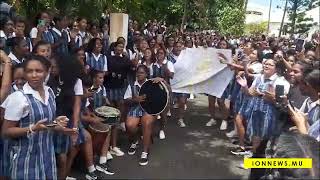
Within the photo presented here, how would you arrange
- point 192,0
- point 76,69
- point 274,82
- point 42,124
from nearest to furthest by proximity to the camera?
point 42,124, point 76,69, point 274,82, point 192,0

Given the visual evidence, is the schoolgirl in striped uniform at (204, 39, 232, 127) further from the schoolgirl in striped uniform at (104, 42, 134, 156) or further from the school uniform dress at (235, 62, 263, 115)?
the schoolgirl in striped uniform at (104, 42, 134, 156)

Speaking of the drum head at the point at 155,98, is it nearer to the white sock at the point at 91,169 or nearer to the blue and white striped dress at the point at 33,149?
the white sock at the point at 91,169

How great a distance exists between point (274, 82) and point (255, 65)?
1.63 m

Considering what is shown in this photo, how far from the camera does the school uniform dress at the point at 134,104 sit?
21.4 ft

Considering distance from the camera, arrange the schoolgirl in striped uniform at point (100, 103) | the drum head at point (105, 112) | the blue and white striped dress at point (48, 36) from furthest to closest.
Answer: the blue and white striped dress at point (48, 36), the schoolgirl in striped uniform at point (100, 103), the drum head at point (105, 112)

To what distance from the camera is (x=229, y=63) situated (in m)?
7.45

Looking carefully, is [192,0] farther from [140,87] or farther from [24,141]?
[24,141]

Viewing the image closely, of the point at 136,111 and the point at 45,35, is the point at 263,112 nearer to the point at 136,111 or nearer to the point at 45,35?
the point at 136,111

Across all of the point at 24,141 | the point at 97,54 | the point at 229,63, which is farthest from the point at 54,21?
the point at 24,141

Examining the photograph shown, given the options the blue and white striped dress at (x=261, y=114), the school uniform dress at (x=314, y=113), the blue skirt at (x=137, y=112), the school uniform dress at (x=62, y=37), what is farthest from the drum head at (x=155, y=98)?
the school uniform dress at (x=314, y=113)

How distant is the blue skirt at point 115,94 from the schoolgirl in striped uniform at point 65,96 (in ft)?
7.14

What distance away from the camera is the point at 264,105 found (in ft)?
18.3

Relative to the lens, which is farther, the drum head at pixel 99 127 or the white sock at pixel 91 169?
the drum head at pixel 99 127

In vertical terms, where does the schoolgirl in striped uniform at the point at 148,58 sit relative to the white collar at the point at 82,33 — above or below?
below
